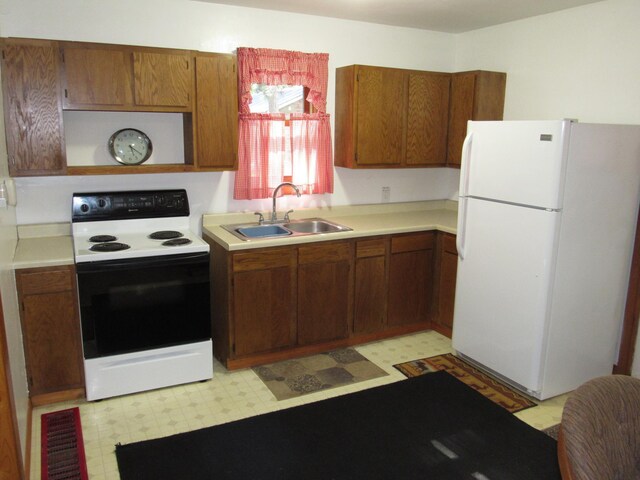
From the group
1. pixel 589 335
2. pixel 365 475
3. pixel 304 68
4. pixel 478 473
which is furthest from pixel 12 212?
pixel 589 335

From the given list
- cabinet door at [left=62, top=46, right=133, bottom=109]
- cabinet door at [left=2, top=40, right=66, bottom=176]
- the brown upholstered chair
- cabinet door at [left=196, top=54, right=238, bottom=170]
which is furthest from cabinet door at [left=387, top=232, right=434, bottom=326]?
the brown upholstered chair

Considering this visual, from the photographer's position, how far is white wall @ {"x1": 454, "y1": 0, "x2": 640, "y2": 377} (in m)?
3.27

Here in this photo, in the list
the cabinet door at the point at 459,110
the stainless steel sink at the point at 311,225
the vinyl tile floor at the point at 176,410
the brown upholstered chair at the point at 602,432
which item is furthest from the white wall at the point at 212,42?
the brown upholstered chair at the point at 602,432

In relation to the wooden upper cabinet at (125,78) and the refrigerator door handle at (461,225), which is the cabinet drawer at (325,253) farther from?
the wooden upper cabinet at (125,78)

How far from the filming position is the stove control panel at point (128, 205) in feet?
10.8

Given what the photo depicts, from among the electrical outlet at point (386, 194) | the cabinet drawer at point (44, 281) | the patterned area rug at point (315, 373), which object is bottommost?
the patterned area rug at point (315, 373)

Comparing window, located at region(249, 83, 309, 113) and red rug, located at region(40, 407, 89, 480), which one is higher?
window, located at region(249, 83, 309, 113)

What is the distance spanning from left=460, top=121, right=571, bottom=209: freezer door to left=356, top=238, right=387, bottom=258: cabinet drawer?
2.37ft

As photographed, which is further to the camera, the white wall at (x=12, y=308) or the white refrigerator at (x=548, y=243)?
the white refrigerator at (x=548, y=243)

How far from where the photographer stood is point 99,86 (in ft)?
10.1

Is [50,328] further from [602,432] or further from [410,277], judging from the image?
[602,432]

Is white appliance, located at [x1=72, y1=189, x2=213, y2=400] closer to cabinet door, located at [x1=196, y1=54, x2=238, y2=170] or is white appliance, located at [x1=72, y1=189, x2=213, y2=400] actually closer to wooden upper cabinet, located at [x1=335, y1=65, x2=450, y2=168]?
cabinet door, located at [x1=196, y1=54, x2=238, y2=170]

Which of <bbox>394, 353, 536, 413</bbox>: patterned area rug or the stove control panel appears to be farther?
the stove control panel

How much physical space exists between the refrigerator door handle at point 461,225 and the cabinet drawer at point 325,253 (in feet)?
2.50
